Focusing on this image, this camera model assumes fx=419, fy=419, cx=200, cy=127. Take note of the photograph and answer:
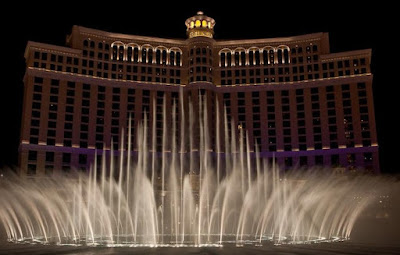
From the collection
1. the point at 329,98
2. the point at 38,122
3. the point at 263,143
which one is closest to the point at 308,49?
the point at 329,98

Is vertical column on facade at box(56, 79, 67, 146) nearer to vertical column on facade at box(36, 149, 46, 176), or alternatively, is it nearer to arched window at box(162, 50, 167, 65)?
vertical column on facade at box(36, 149, 46, 176)

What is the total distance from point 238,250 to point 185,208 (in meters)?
23.8

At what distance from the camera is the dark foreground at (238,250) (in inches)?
970

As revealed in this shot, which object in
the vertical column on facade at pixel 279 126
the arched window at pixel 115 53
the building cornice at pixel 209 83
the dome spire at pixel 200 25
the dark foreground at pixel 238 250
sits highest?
the dome spire at pixel 200 25

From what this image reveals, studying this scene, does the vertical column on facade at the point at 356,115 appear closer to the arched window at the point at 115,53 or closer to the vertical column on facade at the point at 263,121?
the vertical column on facade at the point at 263,121

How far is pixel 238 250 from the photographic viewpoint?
26.0 m

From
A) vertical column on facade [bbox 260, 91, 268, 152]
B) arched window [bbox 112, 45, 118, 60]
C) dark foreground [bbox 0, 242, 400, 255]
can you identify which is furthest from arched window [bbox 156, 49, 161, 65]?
dark foreground [bbox 0, 242, 400, 255]

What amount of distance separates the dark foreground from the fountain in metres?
2.75

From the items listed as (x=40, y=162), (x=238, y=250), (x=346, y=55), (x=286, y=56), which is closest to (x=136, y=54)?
(x=40, y=162)

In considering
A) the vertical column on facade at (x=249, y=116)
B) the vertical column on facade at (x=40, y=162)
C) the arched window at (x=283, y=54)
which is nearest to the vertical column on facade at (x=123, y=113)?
the vertical column on facade at (x=40, y=162)

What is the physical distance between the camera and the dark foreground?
80.8 feet

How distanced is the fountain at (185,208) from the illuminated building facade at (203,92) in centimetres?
423

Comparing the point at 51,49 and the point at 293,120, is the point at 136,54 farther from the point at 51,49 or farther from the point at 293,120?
the point at 293,120

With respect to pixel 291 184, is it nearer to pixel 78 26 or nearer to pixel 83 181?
pixel 83 181
